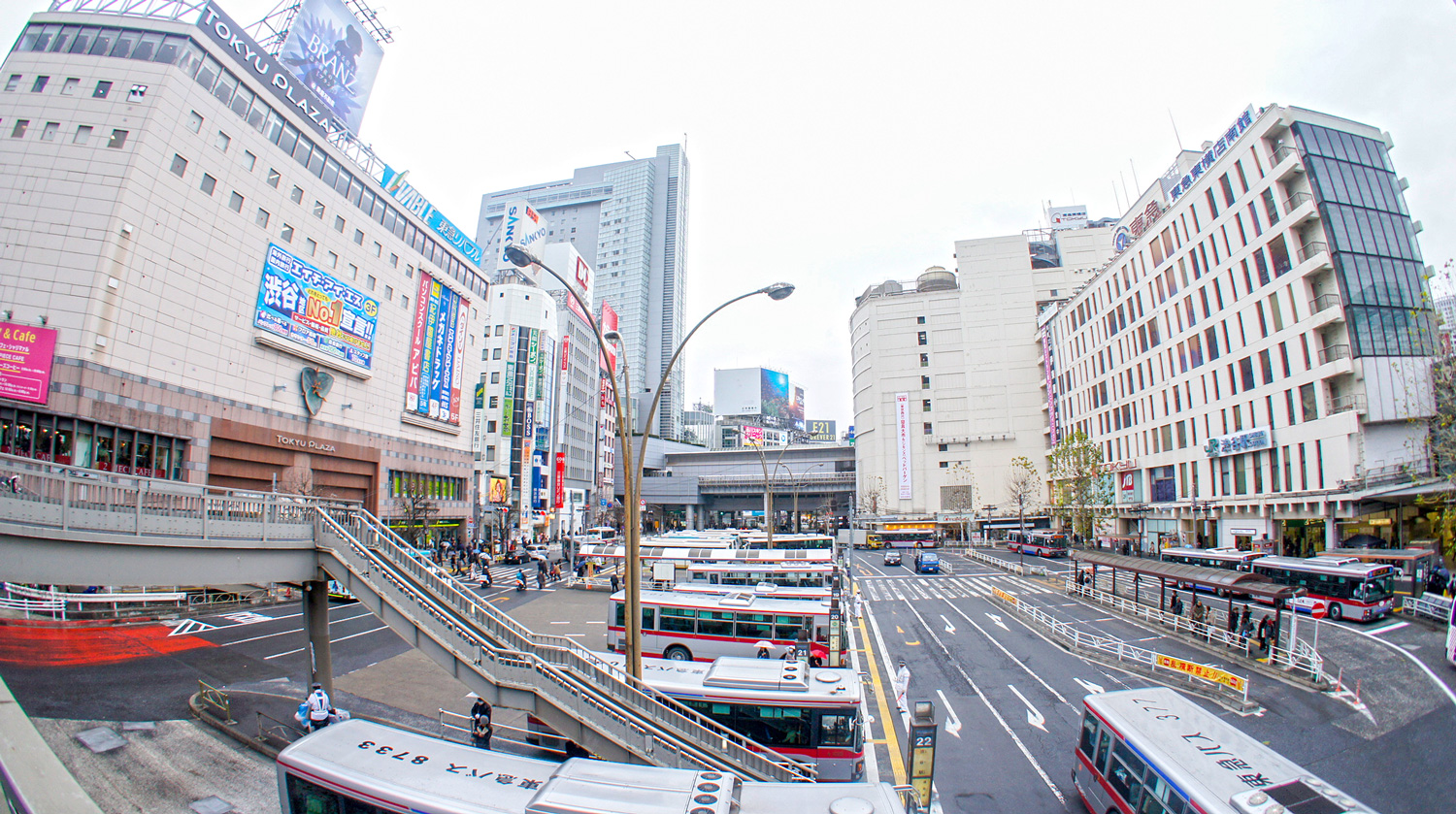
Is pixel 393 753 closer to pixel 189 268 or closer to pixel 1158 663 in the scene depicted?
pixel 1158 663

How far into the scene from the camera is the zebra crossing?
122ft

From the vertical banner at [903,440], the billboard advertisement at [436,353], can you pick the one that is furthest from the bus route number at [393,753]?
the vertical banner at [903,440]

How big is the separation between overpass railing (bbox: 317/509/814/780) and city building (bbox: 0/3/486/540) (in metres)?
21.8

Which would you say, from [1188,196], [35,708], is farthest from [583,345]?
[35,708]

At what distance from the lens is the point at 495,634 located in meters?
13.0

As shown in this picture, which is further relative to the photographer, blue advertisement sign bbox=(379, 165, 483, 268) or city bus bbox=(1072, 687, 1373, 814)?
blue advertisement sign bbox=(379, 165, 483, 268)

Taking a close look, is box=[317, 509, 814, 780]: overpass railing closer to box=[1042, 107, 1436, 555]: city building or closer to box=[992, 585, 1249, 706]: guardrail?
box=[992, 585, 1249, 706]: guardrail

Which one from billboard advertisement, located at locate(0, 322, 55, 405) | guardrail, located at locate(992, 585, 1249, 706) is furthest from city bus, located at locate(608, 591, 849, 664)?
billboard advertisement, located at locate(0, 322, 55, 405)

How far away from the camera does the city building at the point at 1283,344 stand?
3338cm

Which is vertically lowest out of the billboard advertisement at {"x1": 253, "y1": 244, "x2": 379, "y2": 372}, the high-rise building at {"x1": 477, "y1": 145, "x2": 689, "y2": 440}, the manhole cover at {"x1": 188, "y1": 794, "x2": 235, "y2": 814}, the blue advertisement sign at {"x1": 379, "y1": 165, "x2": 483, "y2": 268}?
the manhole cover at {"x1": 188, "y1": 794, "x2": 235, "y2": 814}

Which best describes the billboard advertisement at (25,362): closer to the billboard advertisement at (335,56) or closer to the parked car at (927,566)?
the billboard advertisement at (335,56)

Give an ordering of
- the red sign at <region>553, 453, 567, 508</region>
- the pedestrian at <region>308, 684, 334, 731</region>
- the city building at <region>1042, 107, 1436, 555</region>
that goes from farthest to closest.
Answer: the red sign at <region>553, 453, 567, 508</region>
the city building at <region>1042, 107, 1436, 555</region>
the pedestrian at <region>308, 684, 334, 731</region>

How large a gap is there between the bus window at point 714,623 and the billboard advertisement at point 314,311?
31.3 meters

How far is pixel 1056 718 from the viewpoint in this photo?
16.3 metres
